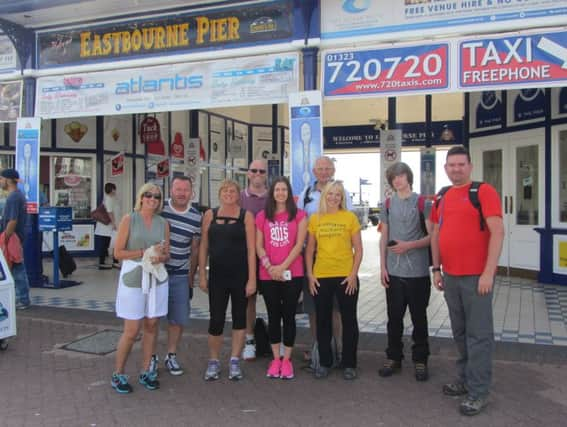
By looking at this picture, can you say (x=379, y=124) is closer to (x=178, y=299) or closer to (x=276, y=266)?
(x=276, y=266)

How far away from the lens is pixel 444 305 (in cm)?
748

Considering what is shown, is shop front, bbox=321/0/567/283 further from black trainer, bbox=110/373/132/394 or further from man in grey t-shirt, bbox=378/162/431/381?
black trainer, bbox=110/373/132/394

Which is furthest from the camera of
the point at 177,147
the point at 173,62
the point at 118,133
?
the point at 177,147

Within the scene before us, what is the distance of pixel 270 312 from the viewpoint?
468 centimetres

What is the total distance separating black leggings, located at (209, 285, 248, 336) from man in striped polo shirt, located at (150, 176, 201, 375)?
0.90 ft

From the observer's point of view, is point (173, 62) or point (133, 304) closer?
point (133, 304)

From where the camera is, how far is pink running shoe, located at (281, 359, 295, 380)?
4641mm

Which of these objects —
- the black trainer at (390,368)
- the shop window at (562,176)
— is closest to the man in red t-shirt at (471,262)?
the black trainer at (390,368)

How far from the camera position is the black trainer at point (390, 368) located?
4672 mm

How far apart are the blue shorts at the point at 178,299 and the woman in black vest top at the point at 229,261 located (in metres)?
0.17

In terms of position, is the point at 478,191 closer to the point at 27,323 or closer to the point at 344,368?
the point at 344,368

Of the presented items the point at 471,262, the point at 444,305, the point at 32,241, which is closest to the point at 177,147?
the point at 32,241

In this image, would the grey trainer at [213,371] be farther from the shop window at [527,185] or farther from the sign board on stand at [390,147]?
the shop window at [527,185]

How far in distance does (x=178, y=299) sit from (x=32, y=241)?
5.01 metres
